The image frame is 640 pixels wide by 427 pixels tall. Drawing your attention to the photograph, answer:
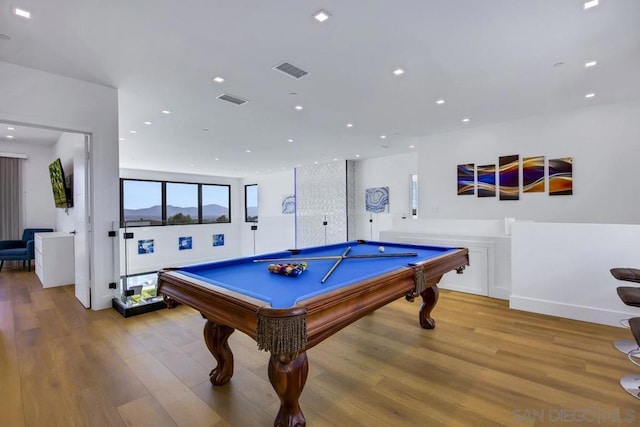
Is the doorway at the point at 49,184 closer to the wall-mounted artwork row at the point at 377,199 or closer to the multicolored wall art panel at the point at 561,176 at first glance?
the wall-mounted artwork row at the point at 377,199

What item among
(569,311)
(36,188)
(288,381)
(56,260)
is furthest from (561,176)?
(36,188)

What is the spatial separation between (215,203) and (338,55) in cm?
1083

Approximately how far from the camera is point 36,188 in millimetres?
6953

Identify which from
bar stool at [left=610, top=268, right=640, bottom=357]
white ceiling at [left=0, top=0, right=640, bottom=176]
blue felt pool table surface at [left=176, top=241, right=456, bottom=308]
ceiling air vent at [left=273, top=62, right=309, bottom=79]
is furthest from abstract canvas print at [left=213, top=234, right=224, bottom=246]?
bar stool at [left=610, top=268, right=640, bottom=357]

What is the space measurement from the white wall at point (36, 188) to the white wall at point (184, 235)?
259 cm

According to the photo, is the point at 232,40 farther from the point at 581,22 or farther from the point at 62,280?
the point at 62,280

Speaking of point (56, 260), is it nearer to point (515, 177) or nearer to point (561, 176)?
point (515, 177)

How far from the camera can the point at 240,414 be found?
1819 mm

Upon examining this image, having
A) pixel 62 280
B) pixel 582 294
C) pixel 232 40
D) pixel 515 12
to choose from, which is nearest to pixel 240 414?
pixel 232 40

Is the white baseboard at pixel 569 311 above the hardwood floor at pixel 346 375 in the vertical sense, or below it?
above

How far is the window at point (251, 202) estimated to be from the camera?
42.4ft

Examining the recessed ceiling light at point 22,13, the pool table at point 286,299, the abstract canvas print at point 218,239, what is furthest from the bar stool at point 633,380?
the abstract canvas print at point 218,239

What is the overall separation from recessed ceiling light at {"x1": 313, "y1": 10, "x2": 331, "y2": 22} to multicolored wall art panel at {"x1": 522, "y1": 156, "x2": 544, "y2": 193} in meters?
4.54

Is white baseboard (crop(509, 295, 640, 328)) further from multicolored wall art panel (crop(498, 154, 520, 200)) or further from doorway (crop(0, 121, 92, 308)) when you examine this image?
doorway (crop(0, 121, 92, 308))
